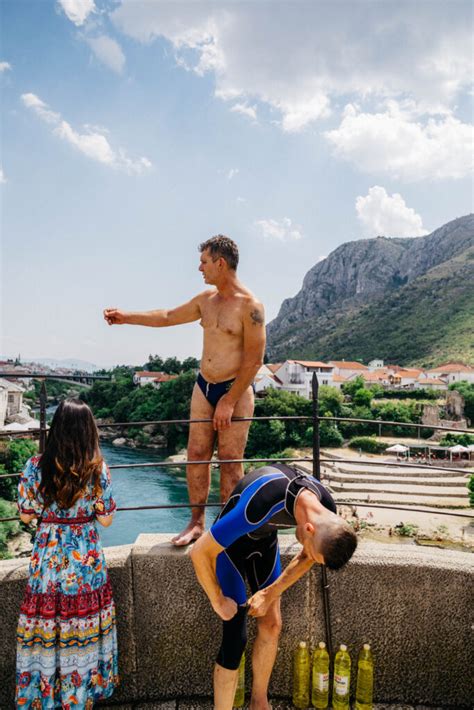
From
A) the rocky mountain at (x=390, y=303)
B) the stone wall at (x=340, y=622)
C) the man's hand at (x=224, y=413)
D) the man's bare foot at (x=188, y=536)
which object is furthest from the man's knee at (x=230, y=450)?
the rocky mountain at (x=390, y=303)

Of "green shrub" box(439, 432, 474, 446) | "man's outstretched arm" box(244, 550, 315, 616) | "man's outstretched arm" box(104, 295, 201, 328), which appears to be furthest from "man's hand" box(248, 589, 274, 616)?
"green shrub" box(439, 432, 474, 446)

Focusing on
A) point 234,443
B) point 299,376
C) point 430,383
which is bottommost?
point 234,443

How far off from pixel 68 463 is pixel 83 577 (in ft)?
1.87

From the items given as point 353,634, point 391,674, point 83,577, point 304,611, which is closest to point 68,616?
point 83,577

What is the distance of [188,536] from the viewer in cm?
299

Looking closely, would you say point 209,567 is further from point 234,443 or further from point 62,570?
point 234,443

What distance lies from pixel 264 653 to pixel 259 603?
488 mm

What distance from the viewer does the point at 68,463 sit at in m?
2.22

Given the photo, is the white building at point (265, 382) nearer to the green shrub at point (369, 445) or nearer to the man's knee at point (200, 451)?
the green shrub at point (369, 445)

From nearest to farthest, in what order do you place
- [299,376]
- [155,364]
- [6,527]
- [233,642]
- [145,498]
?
[233,642] → [6,527] → [145,498] → [299,376] → [155,364]

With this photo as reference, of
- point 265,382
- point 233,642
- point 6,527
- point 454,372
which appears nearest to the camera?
point 233,642

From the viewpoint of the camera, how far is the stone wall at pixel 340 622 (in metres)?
2.83

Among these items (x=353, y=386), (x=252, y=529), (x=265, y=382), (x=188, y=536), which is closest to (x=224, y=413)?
(x=188, y=536)

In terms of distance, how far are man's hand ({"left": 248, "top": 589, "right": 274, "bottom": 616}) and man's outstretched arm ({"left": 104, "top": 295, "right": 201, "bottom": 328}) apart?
6.15ft
